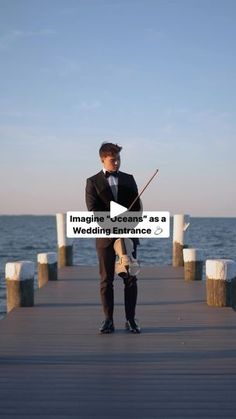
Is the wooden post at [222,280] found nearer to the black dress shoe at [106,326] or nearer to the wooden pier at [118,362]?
the wooden pier at [118,362]

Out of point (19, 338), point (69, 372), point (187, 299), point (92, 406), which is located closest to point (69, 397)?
point (92, 406)

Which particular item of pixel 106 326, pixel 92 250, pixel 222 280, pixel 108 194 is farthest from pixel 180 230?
pixel 92 250

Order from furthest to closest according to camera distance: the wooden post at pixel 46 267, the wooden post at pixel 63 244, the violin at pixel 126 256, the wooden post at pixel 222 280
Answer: the wooden post at pixel 63 244, the wooden post at pixel 46 267, the wooden post at pixel 222 280, the violin at pixel 126 256

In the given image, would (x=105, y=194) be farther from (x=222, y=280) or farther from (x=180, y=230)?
(x=180, y=230)

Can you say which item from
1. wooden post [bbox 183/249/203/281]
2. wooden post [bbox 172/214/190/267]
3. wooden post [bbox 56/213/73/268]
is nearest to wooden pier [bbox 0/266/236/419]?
wooden post [bbox 183/249/203/281]

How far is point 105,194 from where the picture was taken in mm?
6035

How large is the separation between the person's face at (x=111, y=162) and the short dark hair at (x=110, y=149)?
0.03 m

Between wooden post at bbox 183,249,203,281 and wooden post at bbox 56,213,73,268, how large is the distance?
13.2 ft

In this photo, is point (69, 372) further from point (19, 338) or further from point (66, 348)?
point (19, 338)

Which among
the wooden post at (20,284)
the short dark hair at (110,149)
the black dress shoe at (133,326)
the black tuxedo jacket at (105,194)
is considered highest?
the short dark hair at (110,149)

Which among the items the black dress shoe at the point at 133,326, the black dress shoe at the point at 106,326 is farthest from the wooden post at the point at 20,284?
the black dress shoe at the point at 133,326

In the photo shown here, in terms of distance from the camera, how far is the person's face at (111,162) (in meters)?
5.98

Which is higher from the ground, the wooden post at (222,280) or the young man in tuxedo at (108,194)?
the young man in tuxedo at (108,194)

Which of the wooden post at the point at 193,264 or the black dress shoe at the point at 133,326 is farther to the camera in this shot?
the wooden post at the point at 193,264
